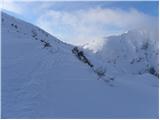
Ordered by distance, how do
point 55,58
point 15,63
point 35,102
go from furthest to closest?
1. point 55,58
2. point 15,63
3. point 35,102

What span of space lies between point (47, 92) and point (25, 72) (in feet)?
4.80

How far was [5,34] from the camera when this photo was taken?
18531 mm

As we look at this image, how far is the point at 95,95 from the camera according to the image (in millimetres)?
15133

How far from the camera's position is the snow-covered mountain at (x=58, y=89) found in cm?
1345

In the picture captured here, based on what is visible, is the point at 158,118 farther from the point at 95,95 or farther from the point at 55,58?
the point at 55,58

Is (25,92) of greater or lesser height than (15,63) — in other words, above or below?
below

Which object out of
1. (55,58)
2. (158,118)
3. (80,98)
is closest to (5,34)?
(55,58)

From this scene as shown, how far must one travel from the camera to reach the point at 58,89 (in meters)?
14.7

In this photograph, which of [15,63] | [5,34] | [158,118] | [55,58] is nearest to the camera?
[158,118]

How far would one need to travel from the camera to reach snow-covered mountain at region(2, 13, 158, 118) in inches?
529

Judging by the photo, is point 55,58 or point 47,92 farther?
point 55,58

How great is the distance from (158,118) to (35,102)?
4.57 m

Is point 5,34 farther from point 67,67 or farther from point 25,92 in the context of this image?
point 25,92

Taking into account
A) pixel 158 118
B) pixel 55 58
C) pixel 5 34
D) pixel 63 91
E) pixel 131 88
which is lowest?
pixel 158 118
